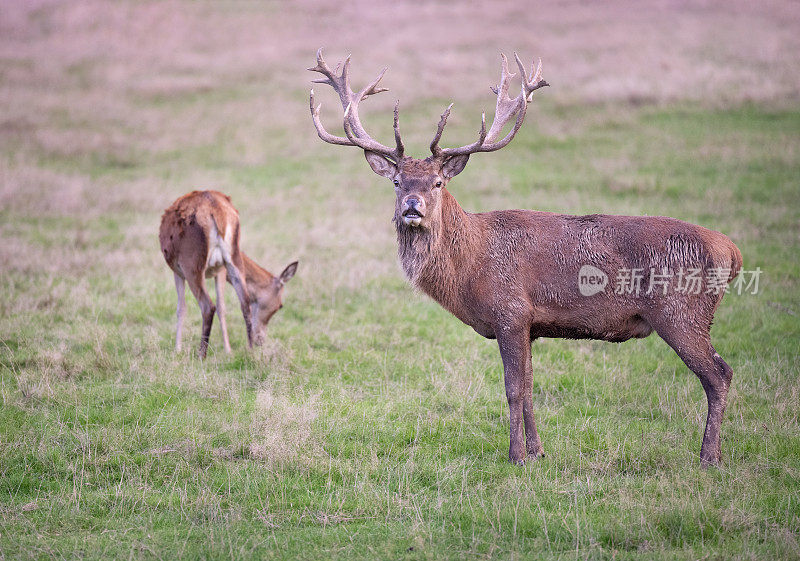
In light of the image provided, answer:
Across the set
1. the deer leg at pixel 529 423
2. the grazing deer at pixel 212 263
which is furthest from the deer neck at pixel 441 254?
the grazing deer at pixel 212 263

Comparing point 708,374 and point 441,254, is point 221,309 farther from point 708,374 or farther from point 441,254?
point 708,374

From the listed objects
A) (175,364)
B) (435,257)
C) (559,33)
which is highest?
(559,33)

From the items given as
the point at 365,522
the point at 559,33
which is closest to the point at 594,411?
the point at 365,522

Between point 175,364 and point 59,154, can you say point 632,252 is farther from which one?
point 59,154

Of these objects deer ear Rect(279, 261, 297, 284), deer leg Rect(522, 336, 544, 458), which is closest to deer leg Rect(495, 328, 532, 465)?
deer leg Rect(522, 336, 544, 458)

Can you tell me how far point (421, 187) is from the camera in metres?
7.31

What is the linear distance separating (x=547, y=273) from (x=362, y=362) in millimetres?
2878

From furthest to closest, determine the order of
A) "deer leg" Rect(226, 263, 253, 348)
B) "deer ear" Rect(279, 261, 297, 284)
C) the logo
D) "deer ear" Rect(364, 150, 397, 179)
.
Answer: "deer ear" Rect(279, 261, 297, 284), "deer leg" Rect(226, 263, 253, 348), "deer ear" Rect(364, 150, 397, 179), the logo

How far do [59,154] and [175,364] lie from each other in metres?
14.1

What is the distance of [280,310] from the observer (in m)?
11.5

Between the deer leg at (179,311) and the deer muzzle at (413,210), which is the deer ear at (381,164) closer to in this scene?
the deer muzzle at (413,210)

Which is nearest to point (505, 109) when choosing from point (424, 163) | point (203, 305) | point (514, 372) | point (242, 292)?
point (424, 163)

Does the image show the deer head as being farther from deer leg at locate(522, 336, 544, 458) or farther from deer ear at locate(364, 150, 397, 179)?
deer leg at locate(522, 336, 544, 458)

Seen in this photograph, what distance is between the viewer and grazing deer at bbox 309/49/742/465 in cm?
707
